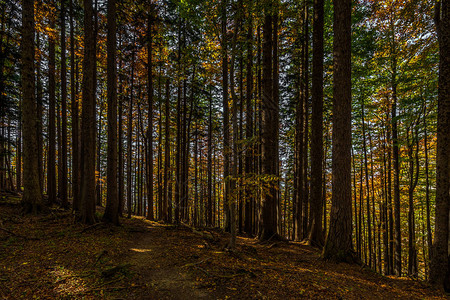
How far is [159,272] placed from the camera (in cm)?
511

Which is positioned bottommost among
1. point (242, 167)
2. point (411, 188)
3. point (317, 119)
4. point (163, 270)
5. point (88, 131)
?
point (163, 270)

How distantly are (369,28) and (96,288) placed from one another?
17.6m

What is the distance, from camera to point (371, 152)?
62.3 feet

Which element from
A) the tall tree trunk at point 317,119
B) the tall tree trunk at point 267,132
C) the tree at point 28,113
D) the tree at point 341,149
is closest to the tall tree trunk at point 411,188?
the tall tree trunk at point 317,119

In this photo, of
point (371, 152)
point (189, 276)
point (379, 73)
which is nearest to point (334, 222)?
point (189, 276)

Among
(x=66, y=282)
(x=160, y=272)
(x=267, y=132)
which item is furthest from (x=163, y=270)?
(x=267, y=132)

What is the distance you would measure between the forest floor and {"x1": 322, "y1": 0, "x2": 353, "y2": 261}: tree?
592mm

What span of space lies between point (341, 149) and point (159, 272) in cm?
666

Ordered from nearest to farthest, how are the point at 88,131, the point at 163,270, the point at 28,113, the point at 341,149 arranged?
the point at 163,270 → the point at 341,149 → the point at 88,131 → the point at 28,113

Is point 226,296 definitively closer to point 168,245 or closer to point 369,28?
point 168,245

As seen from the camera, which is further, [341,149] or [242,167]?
[242,167]

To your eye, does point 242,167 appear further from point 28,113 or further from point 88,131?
point 28,113

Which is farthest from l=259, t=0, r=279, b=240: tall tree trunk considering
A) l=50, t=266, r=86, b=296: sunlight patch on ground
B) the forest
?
l=50, t=266, r=86, b=296: sunlight patch on ground

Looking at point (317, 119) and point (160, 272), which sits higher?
point (317, 119)
